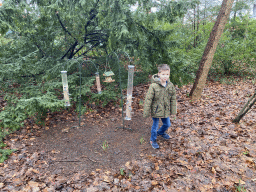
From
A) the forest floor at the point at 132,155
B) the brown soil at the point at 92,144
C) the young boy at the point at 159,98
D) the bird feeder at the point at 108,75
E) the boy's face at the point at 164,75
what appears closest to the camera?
the forest floor at the point at 132,155

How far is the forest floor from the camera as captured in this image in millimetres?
2830

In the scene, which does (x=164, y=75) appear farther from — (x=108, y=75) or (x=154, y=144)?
(x=154, y=144)

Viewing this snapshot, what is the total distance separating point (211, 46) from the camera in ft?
17.5

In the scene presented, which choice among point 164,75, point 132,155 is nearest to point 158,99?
point 164,75

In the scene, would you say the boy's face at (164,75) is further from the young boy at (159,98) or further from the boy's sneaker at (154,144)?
the boy's sneaker at (154,144)

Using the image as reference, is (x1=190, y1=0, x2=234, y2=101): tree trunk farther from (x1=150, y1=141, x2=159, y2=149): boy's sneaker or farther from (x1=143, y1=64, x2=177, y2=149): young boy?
(x1=150, y1=141, x2=159, y2=149): boy's sneaker

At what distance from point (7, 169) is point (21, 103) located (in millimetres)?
1423

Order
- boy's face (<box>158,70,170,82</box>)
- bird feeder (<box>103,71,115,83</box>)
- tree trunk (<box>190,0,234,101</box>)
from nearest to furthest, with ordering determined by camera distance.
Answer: boy's face (<box>158,70,170,82</box>), bird feeder (<box>103,71,115,83</box>), tree trunk (<box>190,0,234,101</box>)

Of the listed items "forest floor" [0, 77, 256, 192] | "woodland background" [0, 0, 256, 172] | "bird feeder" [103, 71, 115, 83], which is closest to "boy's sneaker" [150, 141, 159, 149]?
"forest floor" [0, 77, 256, 192]

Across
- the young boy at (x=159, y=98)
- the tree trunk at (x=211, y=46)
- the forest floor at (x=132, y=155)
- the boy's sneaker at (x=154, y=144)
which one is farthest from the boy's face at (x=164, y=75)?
the tree trunk at (x=211, y=46)

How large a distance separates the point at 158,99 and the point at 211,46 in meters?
3.34

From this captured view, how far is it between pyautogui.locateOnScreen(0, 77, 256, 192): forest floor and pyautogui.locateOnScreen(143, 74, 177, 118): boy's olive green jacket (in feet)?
3.01

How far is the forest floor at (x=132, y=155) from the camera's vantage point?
2.83 m

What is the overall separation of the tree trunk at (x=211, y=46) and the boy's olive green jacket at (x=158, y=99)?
2.89 metres
